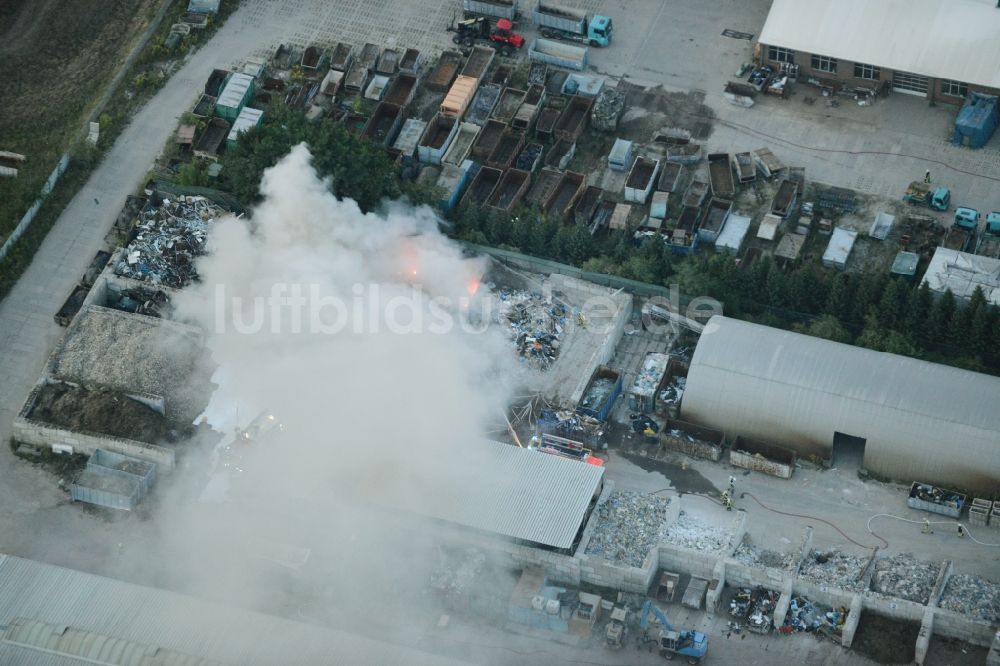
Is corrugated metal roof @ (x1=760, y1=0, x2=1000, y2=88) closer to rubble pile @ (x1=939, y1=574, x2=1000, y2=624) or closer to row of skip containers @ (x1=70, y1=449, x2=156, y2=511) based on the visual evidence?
rubble pile @ (x1=939, y1=574, x2=1000, y2=624)

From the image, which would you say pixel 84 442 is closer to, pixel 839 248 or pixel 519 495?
pixel 519 495

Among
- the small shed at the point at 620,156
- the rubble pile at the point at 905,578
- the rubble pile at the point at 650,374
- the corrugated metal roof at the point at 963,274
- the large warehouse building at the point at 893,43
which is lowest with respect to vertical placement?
the rubble pile at the point at 650,374

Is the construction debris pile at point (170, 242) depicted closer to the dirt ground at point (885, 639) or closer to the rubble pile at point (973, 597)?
the dirt ground at point (885, 639)

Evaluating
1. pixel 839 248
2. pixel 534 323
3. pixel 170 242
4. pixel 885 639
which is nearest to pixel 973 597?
pixel 885 639

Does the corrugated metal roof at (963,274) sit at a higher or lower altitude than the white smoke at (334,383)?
higher

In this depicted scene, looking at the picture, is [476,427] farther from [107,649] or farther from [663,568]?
[107,649]

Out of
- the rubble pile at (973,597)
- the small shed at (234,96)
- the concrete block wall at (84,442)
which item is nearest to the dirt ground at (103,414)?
the concrete block wall at (84,442)

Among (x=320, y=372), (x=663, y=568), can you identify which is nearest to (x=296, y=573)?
(x=320, y=372)
